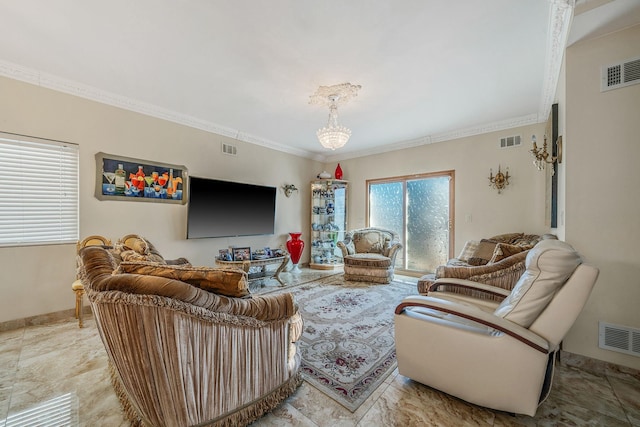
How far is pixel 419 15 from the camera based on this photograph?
2016 mm

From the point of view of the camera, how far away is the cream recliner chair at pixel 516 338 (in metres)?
1.38

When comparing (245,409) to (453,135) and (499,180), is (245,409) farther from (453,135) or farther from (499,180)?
(453,135)

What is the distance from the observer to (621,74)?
200cm

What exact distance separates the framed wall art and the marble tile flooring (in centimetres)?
197

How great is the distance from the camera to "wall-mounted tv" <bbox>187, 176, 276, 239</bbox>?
408 centimetres

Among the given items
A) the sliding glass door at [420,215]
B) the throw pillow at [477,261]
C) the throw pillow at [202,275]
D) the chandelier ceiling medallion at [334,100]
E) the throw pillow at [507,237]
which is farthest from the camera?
the sliding glass door at [420,215]

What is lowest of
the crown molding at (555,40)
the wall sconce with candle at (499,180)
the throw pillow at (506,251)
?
the throw pillow at (506,251)

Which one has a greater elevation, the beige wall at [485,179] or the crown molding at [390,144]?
the crown molding at [390,144]

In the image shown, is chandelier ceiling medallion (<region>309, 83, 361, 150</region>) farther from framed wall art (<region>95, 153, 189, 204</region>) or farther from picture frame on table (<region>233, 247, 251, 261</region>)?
framed wall art (<region>95, 153, 189, 204</region>)

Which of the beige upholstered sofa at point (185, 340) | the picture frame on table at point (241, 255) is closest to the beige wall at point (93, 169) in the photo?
the picture frame on table at point (241, 255)

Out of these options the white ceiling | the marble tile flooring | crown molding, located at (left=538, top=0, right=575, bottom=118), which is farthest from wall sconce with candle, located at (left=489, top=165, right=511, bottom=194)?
the marble tile flooring

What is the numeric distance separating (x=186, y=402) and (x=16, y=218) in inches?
127

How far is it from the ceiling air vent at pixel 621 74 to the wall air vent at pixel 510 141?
2.31m

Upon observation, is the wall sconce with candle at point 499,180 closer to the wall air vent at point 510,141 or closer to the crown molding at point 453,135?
the wall air vent at point 510,141
